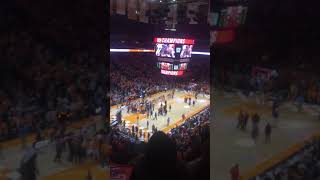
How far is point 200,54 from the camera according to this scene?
7188 mm

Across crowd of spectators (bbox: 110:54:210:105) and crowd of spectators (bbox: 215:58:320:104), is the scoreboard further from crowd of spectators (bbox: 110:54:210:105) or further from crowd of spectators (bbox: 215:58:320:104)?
crowd of spectators (bbox: 215:58:320:104)

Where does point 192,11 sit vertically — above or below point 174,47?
above

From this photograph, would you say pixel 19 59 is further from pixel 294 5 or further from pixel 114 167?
pixel 294 5

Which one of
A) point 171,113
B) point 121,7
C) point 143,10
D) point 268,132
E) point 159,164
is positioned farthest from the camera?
point 171,113

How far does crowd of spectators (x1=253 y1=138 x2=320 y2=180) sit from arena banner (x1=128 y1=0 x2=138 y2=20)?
3.95 meters

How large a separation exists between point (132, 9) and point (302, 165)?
414 cm

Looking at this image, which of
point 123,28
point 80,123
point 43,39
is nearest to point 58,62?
point 43,39

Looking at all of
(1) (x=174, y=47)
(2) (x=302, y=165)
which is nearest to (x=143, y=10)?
(1) (x=174, y=47)

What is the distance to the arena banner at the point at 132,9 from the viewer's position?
7033 millimetres

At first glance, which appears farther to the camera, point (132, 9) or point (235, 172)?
point (132, 9)

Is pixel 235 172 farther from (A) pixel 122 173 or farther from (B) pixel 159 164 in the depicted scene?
(A) pixel 122 173

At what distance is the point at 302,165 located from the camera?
4.32 metres

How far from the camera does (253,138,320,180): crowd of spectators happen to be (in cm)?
427

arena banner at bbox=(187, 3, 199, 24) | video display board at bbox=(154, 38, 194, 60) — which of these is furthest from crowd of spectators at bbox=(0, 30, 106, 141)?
video display board at bbox=(154, 38, 194, 60)
